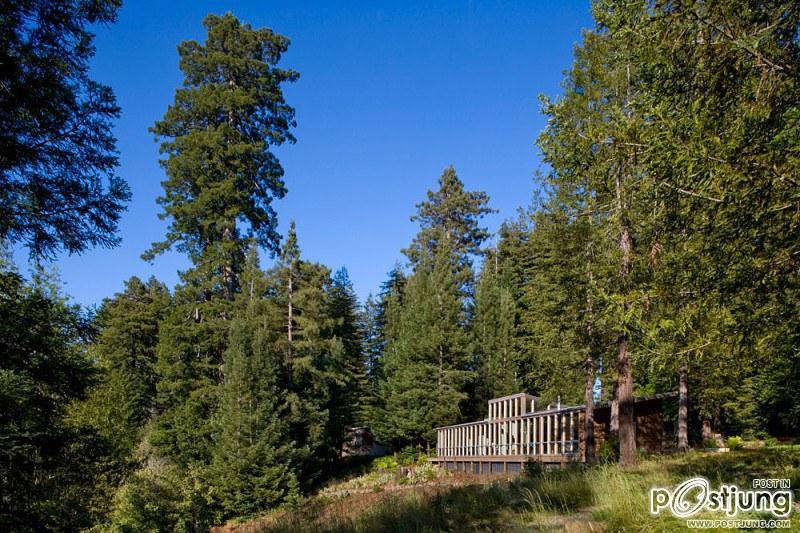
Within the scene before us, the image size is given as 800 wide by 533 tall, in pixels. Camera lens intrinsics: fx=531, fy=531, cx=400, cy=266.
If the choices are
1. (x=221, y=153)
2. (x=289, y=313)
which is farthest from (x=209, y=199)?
(x=289, y=313)

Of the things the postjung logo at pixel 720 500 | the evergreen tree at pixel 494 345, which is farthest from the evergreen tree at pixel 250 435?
the postjung logo at pixel 720 500

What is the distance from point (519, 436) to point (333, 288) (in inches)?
749

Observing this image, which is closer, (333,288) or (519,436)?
(519,436)

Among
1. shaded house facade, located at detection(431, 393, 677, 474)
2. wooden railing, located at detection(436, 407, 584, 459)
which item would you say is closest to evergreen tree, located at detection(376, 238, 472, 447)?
wooden railing, located at detection(436, 407, 584, 459)

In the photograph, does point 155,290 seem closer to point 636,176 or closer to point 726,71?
point 636,176

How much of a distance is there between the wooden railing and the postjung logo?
14287mm

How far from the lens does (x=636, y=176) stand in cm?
1209

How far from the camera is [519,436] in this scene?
24.6m

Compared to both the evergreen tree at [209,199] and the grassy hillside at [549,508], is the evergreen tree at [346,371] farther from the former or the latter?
the grassy hillside at [549,508]

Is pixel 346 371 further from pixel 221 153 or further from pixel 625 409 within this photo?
pixel 625 409

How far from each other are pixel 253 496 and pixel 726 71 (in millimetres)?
23621

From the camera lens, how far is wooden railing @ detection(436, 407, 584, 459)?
67.7 feet

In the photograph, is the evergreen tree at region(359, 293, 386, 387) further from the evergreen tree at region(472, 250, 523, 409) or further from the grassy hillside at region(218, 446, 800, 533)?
the grassy hillside at region(218, 446, 800, 533)

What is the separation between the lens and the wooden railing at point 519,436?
2064 cm
